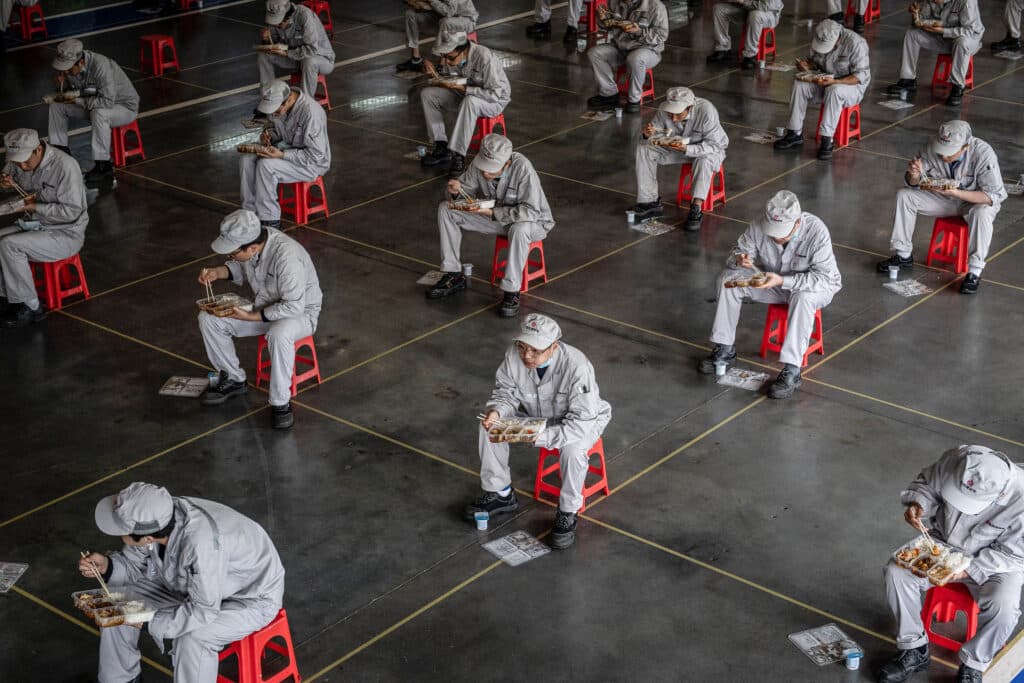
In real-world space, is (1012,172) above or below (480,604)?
above

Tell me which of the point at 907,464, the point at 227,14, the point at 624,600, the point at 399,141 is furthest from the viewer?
the point at 227,14

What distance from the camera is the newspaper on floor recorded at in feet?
25.2

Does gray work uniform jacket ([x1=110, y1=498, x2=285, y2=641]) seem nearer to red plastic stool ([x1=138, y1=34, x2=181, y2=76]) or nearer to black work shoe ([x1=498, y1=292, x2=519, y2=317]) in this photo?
black work shoe ([x1=498, y1=292, x2=519, y2=317])

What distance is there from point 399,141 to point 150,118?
135 inches

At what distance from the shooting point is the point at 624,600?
23.9ft

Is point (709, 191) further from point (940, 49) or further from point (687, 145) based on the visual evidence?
point (940, 49)

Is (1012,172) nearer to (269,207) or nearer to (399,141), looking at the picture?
(399,141)

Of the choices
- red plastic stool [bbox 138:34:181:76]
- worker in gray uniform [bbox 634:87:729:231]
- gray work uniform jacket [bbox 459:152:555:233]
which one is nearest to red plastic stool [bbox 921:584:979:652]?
gray work uniform jacket [bbox 459:152:555:233]

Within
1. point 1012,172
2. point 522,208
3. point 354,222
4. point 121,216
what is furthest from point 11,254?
point 1012,172

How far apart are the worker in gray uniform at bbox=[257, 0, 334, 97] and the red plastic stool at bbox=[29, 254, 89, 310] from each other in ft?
17.1

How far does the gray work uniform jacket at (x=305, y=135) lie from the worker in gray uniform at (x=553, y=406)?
17.6 ft

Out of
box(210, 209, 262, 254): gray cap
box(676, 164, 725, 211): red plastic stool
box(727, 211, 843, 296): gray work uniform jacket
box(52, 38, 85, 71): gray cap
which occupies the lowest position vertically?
box(676, 164, 725, 211): red plastic stool

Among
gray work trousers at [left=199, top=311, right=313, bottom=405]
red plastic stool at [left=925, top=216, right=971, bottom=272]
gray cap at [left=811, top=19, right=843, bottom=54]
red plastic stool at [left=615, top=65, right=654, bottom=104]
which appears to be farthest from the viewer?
red plastic stool at [left=615, top=65, right=654, bottom=104]

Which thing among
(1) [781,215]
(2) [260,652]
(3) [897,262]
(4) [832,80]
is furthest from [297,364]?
(4) [832,80]
